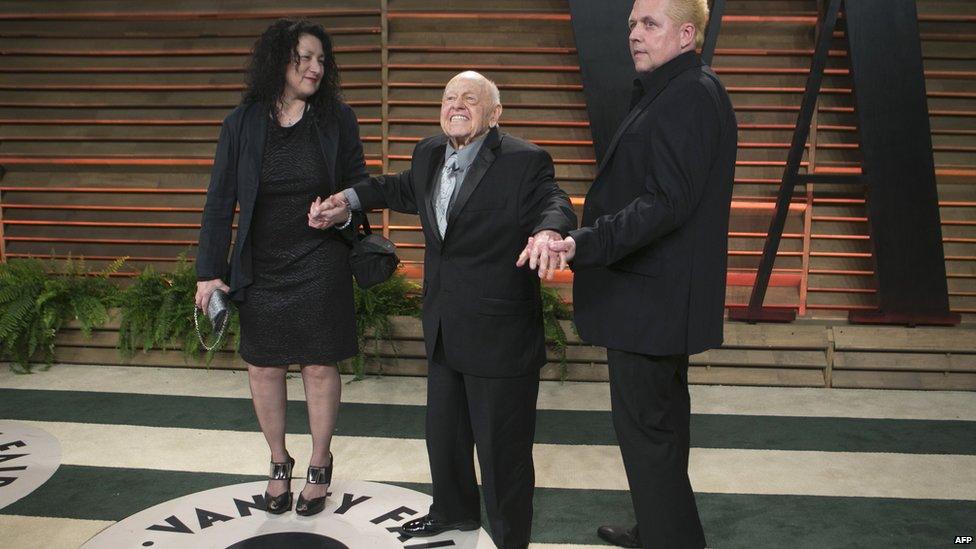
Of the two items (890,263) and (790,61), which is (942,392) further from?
(790,61)

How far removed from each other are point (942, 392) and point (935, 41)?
221 centimetres

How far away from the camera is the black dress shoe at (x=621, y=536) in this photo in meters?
3.15

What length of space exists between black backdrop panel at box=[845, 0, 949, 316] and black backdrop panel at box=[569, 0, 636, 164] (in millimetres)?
1313

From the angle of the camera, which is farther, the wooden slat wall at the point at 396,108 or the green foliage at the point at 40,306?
the wooden slat wall at the point at 396,108

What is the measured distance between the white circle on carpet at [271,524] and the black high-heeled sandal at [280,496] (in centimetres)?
3

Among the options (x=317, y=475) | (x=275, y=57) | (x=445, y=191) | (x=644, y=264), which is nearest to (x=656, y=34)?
(x=644, y=264)

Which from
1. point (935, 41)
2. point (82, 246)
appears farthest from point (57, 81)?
point (935, 41)

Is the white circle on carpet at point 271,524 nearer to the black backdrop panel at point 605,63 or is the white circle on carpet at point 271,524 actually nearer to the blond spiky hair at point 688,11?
the blond spiky hair at point 688,11

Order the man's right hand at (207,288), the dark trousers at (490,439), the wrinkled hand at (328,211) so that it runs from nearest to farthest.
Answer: the dark trousers at (490,439) < the wrinkled hand at (328,211) < the man's right hand at (207,288)

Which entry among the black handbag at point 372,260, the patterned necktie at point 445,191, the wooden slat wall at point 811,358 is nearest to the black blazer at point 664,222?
the patterned necktie at point 445,191

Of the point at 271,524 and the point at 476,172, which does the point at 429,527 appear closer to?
the point at 271,524

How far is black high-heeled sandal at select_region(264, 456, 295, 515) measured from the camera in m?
3.35

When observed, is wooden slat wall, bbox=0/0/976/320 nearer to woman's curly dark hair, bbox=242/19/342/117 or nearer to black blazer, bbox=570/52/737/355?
woman's curly dark hair, bbox=242/19/342/117

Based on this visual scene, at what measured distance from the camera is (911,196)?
505cm
